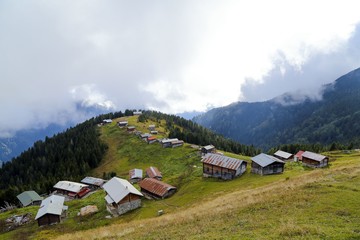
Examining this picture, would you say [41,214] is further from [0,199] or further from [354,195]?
[354,195]

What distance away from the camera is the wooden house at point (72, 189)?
382ft

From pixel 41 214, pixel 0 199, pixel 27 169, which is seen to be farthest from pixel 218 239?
pixel 27 169

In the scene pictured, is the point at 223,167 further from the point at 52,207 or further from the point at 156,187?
the point at 52,207

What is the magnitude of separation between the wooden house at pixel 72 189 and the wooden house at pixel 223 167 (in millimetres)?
56149

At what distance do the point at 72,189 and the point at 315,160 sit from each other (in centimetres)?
9927

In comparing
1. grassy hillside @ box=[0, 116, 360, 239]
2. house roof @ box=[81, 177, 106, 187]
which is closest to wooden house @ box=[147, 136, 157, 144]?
house roof @ box=[81, 177, 106, 187]

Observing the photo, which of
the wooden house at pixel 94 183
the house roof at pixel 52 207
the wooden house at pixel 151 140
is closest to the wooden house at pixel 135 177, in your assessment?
the wooden house at pixel 94 183

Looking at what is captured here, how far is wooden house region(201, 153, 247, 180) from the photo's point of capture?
8912 centimetres

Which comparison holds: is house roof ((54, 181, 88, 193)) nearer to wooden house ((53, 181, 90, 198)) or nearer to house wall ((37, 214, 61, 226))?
wooden house ((53, 181, 90, 198))

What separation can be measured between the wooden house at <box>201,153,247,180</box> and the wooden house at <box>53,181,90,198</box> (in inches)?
2211

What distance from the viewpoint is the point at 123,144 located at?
632 feet

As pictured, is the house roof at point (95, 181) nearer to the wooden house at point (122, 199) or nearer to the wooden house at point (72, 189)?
the wooden house at point (72, 189)

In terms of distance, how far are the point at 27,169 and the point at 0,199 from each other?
70.3 metres

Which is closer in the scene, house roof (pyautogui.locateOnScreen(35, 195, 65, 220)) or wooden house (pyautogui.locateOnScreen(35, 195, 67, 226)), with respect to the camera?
wooden house (pyautogui.locateOnScreen(35, 195, 67, 226))
